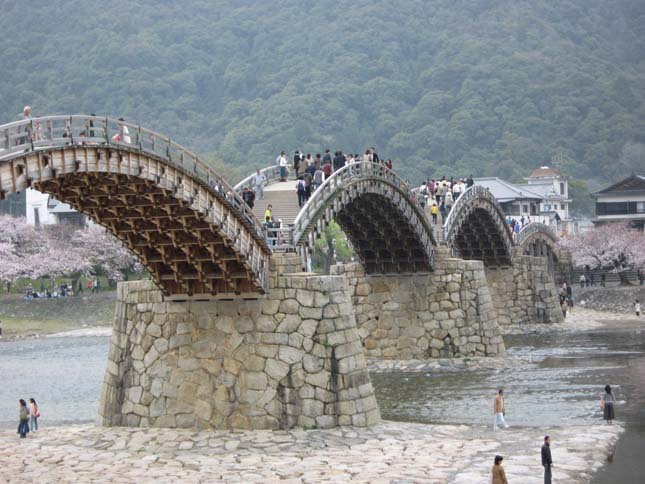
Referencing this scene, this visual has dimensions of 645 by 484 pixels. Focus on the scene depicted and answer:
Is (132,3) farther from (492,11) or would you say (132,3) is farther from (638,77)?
(638,77)

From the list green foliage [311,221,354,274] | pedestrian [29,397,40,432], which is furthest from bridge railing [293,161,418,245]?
green foliage [311,221,354,274]

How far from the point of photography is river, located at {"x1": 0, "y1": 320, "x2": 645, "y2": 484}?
24.1m

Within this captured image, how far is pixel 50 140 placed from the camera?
16.8 meters

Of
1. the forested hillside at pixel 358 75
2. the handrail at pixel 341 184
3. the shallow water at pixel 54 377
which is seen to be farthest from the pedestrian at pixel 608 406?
the forested hillside at pixel 358 75

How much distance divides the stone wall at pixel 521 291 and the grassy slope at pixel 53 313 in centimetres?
2209

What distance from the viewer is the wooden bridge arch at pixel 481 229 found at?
4091 cm

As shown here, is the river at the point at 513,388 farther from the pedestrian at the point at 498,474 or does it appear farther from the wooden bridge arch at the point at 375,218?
the wooden bridge arch at the point at 375,218

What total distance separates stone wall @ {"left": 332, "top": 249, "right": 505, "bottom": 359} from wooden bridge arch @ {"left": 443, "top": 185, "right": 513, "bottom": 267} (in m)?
4.02

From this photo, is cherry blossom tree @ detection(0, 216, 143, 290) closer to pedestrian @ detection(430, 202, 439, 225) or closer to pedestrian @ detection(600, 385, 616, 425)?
pedestrian @ detection(430, 202, 439, 225)

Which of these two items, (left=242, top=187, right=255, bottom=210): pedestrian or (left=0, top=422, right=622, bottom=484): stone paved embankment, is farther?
(left=242, top=187, right=255, bottom=210): pedestrian

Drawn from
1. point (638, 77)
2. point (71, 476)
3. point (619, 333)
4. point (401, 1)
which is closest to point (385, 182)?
point (71, 476)

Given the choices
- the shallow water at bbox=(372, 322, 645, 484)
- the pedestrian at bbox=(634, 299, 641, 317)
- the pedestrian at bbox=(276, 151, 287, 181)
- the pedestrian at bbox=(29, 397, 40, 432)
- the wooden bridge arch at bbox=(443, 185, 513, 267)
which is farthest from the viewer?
the pedestrian at bbox=(634, 299, 641, 317)

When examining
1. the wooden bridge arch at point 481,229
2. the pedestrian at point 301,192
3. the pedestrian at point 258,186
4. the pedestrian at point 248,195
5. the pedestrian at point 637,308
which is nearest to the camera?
the pedestrian at point 248,195

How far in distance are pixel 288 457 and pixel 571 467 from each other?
510 centimetres
